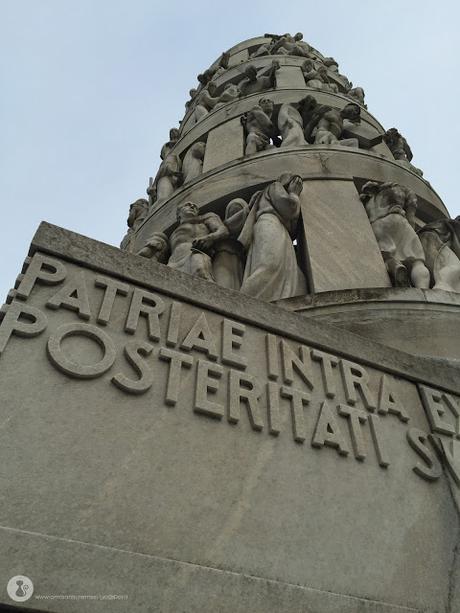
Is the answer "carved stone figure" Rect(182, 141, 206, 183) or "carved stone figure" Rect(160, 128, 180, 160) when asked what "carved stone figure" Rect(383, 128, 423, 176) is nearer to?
"carved stone figure" Rect(182, 141, 206, 183)

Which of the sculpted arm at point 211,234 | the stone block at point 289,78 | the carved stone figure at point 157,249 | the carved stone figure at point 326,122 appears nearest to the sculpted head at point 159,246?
the carved stone figure at point 157,249

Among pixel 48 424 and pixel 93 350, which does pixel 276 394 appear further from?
pixel 48 424

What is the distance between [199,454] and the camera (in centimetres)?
317

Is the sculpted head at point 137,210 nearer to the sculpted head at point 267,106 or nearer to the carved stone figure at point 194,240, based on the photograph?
the sculpted head at point 267,106

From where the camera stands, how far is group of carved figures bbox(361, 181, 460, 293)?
717 centimetres

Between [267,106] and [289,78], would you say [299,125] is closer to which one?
[267,106]

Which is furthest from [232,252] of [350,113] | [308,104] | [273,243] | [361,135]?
[350,113]

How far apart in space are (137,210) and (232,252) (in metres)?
6.11

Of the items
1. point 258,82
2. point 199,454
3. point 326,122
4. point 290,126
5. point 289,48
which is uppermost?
point 289,48

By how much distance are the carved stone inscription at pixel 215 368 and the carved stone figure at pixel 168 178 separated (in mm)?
7644

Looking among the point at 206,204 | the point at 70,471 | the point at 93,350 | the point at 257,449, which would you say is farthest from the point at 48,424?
the point at 206,204

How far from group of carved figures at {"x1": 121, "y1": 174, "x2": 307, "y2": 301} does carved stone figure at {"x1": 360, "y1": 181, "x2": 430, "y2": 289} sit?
4.08 ft

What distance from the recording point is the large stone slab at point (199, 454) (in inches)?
100

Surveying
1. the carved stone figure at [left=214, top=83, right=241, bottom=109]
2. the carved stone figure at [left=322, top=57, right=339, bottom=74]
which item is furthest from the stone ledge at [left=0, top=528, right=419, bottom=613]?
the carved stone figure at [left=322, top=57, right=339, bottom=74]
